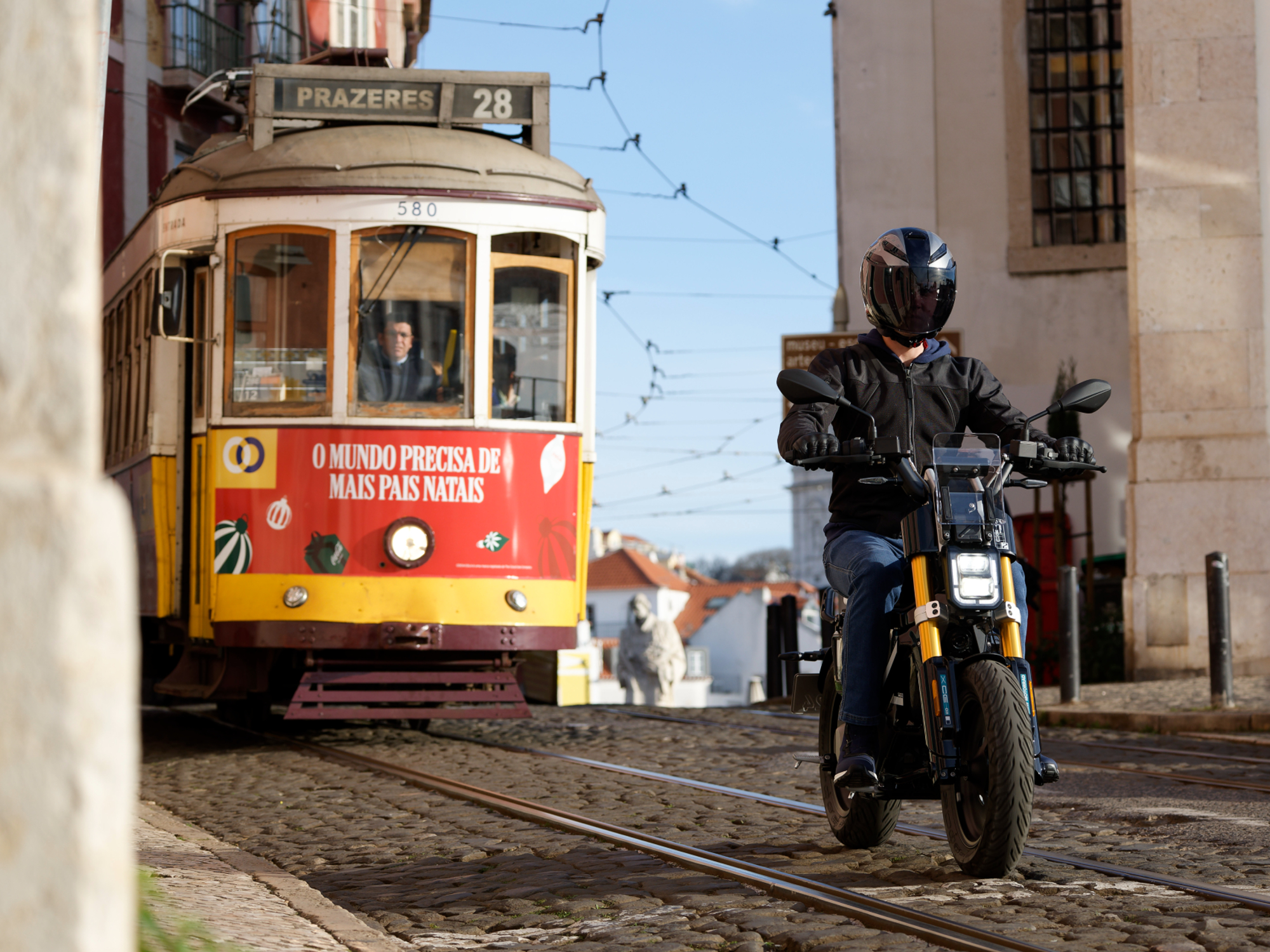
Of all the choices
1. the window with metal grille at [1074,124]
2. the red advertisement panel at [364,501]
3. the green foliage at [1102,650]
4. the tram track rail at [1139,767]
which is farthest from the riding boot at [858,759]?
the window with metal grille at [1074,124]

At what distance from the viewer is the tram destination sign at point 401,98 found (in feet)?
34.3

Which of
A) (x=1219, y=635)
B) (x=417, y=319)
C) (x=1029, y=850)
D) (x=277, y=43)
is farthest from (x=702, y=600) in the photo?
(x=1029, y=850)

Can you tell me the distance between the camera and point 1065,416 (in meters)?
17.7

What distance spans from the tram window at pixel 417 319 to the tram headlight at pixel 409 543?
63 centimetres

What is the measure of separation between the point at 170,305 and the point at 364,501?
163cm

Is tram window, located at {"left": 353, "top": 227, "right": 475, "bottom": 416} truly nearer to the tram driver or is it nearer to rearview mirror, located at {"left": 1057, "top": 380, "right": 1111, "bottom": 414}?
the tram driver

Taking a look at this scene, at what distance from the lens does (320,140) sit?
33.6ft

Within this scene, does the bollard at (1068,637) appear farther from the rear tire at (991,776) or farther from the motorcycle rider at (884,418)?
the rear tire at (991,776)

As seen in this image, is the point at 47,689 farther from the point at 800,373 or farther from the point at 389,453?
the point at 389,453

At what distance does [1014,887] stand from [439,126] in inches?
275

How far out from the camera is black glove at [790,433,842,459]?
193 inches

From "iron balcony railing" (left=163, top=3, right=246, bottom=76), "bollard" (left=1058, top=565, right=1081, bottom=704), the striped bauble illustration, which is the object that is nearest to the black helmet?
the striped bauble illustration

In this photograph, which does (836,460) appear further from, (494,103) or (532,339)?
(494,103)

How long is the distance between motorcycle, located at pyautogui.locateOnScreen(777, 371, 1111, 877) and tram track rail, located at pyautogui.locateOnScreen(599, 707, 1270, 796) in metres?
2.99
